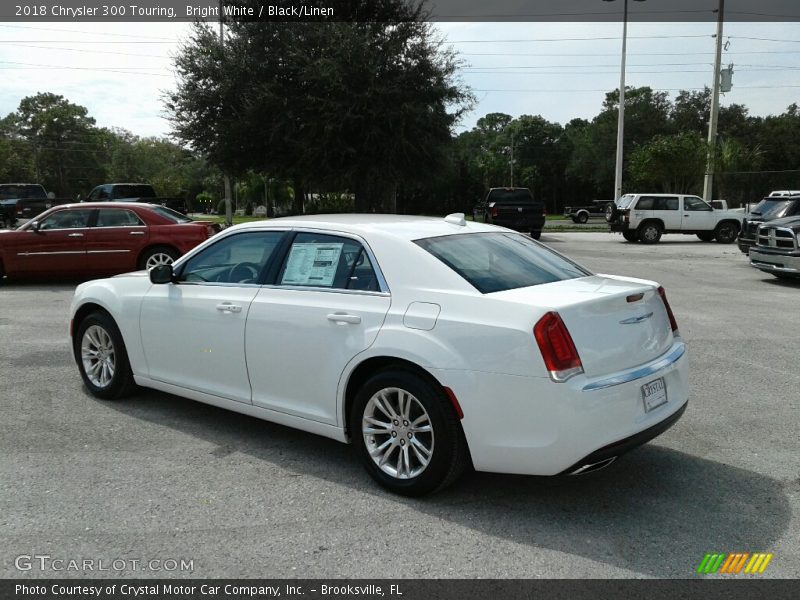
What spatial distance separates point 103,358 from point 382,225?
2.85 metres

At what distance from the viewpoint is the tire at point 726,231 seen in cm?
2517

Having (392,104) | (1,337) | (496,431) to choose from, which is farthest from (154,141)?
(496,431)

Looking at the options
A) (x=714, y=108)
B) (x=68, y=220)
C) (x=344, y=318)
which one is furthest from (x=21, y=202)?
(x=714, y=108)

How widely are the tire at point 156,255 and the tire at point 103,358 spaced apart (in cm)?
733

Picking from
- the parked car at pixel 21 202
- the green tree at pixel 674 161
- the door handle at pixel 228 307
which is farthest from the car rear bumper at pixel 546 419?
the green tree at pixel 674 161

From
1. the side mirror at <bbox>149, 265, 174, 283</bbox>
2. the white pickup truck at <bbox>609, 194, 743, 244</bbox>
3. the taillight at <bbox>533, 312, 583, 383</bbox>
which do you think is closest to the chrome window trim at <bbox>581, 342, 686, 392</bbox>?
Result: the taillight at <bbox>533, 312, 583, 383</bbox>

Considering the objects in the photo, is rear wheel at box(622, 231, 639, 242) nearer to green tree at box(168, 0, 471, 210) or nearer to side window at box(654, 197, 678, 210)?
side window at box(654, 197, 678, 210)

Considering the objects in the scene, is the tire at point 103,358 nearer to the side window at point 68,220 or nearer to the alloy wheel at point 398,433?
the alloy wheel at point 398,433

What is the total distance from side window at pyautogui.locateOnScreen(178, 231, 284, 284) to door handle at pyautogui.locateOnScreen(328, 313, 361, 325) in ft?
2.73

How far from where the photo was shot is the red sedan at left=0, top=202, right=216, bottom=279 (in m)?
13.1

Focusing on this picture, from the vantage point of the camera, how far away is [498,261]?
434 centimetres

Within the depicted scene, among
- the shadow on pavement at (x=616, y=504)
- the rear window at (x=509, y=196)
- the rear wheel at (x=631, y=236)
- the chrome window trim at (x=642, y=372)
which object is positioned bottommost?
the shadow on pavement at (x=616, y=504)

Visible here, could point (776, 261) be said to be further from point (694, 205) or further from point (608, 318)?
point (694, 205)

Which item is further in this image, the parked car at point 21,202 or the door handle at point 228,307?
the parked car at point 21,202
